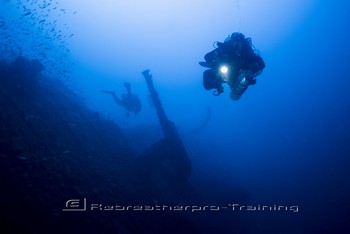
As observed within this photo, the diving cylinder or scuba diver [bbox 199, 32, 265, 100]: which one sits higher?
scuba diver [bbox 199, 32, 265, 100]

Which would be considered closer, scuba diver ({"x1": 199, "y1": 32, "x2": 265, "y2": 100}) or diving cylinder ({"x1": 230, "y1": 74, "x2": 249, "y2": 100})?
scuba diver ({"x1": 199, "y1": 32, "x2": 265, "y2": 100})

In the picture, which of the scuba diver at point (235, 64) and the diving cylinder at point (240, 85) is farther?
the diving cylinder at point (240, 85)

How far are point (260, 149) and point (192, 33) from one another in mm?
128468

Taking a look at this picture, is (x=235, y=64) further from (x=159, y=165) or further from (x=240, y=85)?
(x=159, y=165)

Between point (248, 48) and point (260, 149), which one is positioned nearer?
point (248, 48)

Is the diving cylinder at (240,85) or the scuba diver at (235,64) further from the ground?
the scuba diver at (235,64)

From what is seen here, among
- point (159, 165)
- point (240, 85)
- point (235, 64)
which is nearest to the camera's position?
point (235, 64)

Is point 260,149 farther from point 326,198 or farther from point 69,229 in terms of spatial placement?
point 69,229

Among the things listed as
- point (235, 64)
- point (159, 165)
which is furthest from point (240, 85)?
point (159, 165)

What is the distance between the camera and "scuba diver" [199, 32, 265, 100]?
5.73m

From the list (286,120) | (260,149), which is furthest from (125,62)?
(260,149)

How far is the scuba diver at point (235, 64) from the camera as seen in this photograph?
5.73 m

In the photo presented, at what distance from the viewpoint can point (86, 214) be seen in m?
6.25

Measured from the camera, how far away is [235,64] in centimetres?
581
